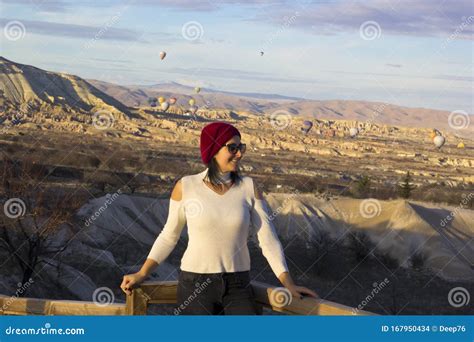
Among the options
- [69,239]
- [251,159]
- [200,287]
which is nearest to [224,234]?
[200,287]

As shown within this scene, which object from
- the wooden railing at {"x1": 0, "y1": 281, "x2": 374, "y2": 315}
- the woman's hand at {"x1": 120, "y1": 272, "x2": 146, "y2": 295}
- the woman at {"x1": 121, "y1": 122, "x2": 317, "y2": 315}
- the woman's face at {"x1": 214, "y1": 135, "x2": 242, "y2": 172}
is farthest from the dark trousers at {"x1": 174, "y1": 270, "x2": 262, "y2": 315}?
the woman's face at {"x1": 214, "y1": 135, "x2": 242, "y2": 172}

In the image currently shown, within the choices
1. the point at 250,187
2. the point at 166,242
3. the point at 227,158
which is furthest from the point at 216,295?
the point at 227,158

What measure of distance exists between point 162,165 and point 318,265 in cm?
3104

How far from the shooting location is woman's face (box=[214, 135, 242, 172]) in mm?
4137

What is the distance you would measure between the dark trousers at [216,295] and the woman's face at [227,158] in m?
0.51

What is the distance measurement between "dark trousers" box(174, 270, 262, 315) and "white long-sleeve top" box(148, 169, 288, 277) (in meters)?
0.03

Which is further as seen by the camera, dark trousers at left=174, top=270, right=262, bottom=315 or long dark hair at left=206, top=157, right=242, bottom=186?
long dark hair at left=206, top=157, right=242, bottom=186

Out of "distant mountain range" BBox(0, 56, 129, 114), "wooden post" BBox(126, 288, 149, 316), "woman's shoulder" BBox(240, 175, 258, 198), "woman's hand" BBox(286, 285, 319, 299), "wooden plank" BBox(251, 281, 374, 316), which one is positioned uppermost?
"distant mountain range" BBox(0, 56, 129, 114)

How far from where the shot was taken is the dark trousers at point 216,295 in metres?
4.00

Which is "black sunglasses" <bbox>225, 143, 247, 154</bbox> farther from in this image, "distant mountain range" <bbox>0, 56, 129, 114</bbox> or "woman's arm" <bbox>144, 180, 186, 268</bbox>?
"distant mountain range" <bbox>0, 56, 129, 114</bbox>

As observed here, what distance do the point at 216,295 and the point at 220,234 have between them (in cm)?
29

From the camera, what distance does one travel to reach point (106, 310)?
4.28 m

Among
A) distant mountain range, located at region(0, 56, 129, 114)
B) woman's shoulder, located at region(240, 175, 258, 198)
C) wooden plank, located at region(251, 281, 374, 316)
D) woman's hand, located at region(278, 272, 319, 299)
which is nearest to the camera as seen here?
wooden plank, located at region(251, 281, 374, 316)

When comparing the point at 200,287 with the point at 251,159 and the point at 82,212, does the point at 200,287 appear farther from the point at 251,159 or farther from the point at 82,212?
the point at 251,159
